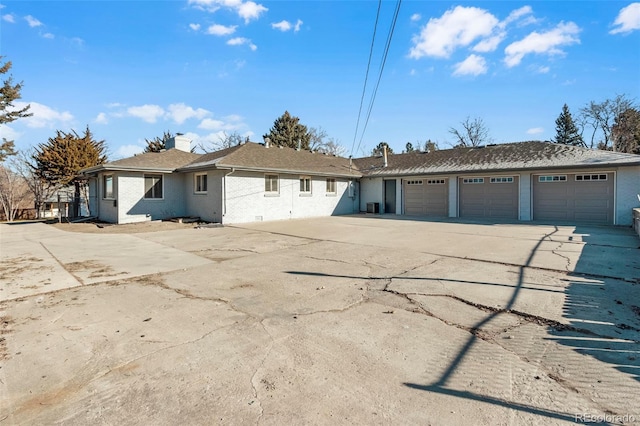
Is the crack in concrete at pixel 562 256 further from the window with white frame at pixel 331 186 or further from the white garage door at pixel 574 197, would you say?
the window with white frame at pixel 331 186

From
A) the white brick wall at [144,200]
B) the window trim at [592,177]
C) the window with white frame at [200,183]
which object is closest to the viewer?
the window trim at [592,177]

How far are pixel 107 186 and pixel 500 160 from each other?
69.2 ft

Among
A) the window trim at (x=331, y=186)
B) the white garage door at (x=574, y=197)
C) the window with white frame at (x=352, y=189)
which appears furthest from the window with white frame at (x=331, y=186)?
the white garage door at (x=574, y=197)

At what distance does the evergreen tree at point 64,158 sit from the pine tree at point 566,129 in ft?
169

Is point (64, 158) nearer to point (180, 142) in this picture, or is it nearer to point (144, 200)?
point (180, 142)

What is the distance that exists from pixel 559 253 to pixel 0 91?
28829 millimetres

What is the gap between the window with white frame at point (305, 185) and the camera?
18.9 metres

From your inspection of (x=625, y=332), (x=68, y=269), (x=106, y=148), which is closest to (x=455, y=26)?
(x=625, y=332)

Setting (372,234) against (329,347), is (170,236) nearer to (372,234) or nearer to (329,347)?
(372,234)

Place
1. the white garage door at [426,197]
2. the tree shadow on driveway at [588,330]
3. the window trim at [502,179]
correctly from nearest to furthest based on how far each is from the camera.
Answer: the tree shadow on driveway at [588,330]
the window trim at [502,179]
the white garage door at [426,197]

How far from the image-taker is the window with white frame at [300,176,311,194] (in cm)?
1891

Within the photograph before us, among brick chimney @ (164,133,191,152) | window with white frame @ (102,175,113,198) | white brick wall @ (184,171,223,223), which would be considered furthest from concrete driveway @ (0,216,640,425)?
brick chimney @ (164,133,191,152)

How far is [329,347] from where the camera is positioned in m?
3.20

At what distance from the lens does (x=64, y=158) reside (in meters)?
23.3
